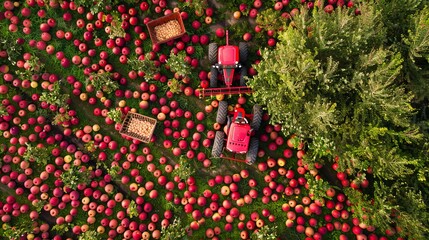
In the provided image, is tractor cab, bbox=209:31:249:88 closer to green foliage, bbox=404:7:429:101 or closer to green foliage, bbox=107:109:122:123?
green foliage, bbox=107:109:122:123

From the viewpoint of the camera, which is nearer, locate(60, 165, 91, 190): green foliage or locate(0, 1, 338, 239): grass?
locate(60, 165, 91, 190): green foliage

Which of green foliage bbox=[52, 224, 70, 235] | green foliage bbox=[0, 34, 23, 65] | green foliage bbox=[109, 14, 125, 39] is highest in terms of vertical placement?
green foliage bbox=[109, 14, 125, 39]

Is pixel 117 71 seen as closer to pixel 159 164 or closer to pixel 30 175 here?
pixel 159 164

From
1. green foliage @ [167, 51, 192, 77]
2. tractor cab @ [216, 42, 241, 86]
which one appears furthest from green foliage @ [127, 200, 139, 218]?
tractor cab @ [216, 42, 241, 86]

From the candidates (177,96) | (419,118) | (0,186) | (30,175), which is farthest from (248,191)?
(0,186)

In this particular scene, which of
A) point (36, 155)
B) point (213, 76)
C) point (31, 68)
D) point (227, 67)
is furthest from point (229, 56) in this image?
point (36, 155)

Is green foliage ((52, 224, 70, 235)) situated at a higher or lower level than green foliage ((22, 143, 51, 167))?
lower

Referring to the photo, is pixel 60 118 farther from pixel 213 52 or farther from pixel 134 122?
pixel 213 52
